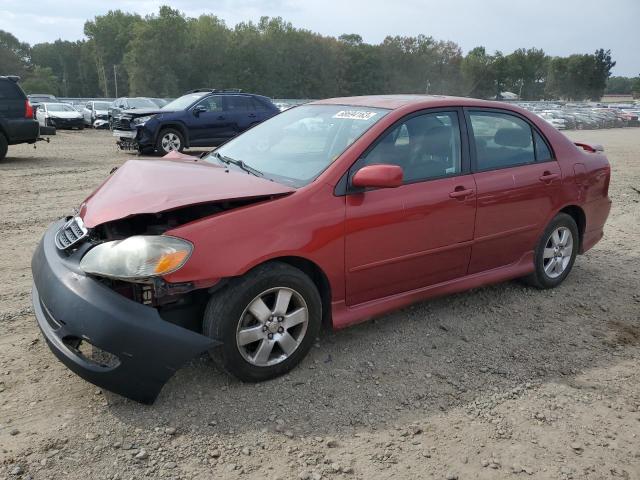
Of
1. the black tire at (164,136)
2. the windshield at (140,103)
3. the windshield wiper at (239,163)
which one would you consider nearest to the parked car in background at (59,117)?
the windshield at (140,103)

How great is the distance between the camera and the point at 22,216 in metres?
6.73

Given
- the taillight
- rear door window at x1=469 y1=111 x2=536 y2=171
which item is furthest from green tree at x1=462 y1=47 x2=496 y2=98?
rear door window at x1=469 y1=111 x2=536 y2=171

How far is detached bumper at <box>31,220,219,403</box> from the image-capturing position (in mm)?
2621

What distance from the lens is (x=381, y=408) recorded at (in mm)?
2980

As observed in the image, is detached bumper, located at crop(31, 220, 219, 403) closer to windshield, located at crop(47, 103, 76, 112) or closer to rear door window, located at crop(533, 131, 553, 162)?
rear door window, located at crop(533, 131, 553, 162)

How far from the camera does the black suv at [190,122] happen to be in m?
12.9

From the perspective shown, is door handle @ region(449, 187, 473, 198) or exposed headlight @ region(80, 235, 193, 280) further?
door handle @ region(449, 187, 473, 198)

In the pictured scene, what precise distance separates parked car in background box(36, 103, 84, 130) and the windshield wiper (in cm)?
2209

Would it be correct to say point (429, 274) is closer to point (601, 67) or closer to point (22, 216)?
point (22, 216)

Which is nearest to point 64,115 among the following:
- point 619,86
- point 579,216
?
point 579,216

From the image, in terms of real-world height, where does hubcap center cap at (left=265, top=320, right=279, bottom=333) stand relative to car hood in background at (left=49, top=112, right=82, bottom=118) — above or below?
below

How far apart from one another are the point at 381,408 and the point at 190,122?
455 inches

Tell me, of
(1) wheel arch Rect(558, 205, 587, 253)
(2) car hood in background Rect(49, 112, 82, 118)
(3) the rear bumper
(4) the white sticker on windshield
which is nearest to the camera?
(4) the white sticker on windshield

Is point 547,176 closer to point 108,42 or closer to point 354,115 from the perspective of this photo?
point 354,115
